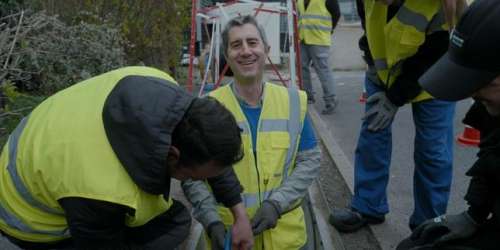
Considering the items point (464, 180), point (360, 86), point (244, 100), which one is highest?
point (244, 100)

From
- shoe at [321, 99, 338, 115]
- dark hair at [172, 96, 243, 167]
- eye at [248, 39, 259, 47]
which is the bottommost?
shoe at [321, 99, 338, 115]

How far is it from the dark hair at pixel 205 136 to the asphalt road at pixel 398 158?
1785 mm

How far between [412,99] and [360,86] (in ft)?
23.3

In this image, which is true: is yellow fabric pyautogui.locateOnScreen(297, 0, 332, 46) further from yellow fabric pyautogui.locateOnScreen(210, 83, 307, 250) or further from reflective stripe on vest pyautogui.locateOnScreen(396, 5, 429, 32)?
yellow fabric pyautogui.locateOnScreen(210, 83, 307, 250)

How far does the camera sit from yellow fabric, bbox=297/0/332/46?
720 cm

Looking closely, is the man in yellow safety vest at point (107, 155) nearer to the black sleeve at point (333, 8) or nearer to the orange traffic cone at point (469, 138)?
the orange traffic cone at point (469, 138)

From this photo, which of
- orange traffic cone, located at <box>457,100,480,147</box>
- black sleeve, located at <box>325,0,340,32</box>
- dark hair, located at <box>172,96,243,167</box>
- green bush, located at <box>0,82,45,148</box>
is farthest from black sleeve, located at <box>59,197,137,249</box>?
black sleeve, located at <box>325,0,340,32</box>

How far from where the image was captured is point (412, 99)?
2.85 m

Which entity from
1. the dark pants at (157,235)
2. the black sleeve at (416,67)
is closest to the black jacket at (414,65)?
the black sleeve at (416,67)

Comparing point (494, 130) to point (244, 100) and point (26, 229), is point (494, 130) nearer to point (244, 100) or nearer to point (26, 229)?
point (244, 100)

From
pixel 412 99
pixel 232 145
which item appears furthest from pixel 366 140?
pixel 232 145

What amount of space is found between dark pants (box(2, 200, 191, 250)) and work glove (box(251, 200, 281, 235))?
287 millimetres

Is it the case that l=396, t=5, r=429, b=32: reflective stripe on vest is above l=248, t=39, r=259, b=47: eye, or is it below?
above

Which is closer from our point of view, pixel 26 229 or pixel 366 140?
pixel 26 229
